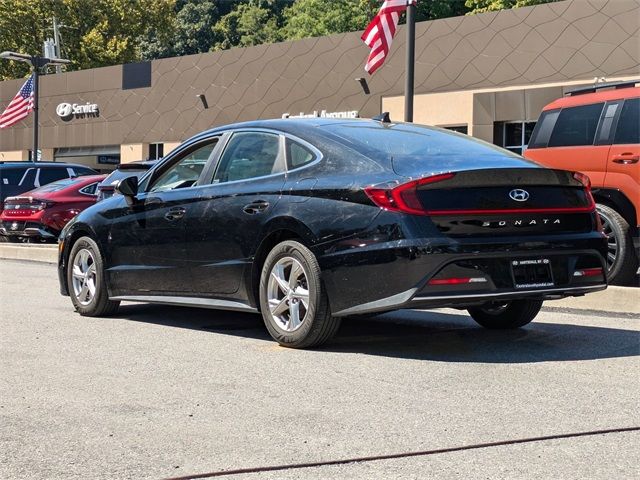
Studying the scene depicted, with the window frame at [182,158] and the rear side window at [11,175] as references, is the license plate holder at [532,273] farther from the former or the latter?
the rear side window at [11,175]

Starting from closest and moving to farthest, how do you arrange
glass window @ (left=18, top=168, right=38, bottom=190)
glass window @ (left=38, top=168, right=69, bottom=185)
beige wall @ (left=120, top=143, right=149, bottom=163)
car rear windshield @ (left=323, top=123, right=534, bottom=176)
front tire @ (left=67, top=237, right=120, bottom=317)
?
car rear windshield @ (left=323, top=123, right=534, bottom=176)
front tire @ (left=67, top=237, right=120, bottom=317)
glass window @ (left=18, top=168, right=38, bottom=190)
glass window @ (left=38, top=168, right=69, bottom=185)
beige wall @ (left=120, top=143, right=149, bottom=163)

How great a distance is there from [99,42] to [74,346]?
6418cm

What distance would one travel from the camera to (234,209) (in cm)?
728

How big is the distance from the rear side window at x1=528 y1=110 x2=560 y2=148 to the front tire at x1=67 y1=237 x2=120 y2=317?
4695 millimetres

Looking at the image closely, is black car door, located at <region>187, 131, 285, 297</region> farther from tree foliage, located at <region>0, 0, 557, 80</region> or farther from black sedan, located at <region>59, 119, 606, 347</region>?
tree foliage, located at <region>0, 0, 557, 80</region>

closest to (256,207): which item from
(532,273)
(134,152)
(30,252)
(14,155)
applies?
(532,273)

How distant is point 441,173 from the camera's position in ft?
20.7

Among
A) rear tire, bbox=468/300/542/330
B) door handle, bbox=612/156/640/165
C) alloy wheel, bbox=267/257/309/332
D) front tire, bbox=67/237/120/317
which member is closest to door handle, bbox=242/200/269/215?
alloy wheel, bbox=267/257/309/332

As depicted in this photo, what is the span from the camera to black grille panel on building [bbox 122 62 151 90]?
150ft

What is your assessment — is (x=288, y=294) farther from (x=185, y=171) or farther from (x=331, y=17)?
(x=331, y=17)

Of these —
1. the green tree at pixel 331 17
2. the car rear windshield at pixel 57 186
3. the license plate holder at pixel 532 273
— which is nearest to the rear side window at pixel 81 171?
the car rear windshield at pixel 57 186

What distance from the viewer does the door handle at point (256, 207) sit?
702cm

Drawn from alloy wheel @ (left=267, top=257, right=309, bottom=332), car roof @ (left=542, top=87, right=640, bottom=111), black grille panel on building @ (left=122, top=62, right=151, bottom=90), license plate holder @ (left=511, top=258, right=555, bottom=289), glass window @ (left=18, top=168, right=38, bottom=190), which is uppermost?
black grille panel on building @ (left=122, top=62, right=151, bottom=90)

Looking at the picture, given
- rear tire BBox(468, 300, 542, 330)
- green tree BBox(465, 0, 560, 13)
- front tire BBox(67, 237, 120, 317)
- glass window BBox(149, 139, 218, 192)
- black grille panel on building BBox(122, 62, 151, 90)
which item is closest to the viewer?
rear tire BBox(468, 300, 542, 330)
